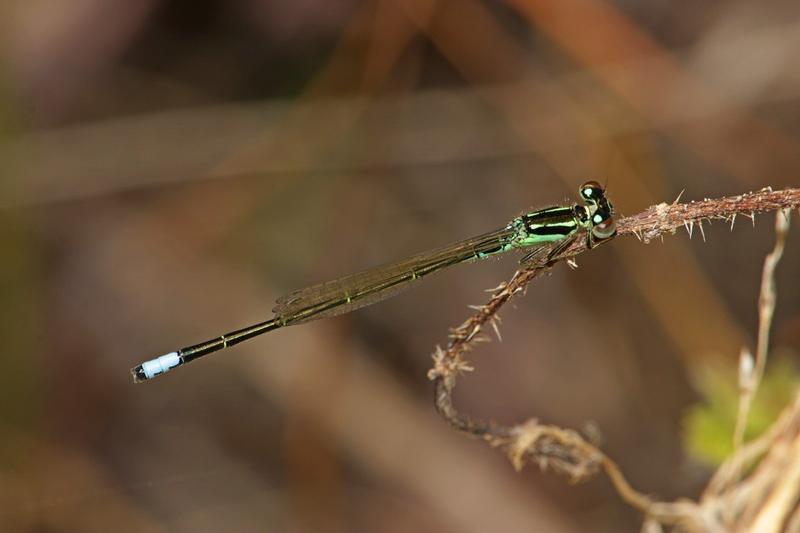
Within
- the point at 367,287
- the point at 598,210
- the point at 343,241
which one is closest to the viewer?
the point at 598,210

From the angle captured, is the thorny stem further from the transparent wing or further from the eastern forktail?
the transparent wing

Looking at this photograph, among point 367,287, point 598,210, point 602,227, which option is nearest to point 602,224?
point 602,227

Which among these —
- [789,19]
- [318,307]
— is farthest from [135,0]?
[789,19]

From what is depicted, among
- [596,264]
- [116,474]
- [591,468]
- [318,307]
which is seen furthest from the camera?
[596,264]

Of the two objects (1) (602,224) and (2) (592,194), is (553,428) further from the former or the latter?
(2) (592,194)

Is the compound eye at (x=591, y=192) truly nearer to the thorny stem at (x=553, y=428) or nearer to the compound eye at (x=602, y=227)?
the compound eye at (x=602, y=227)

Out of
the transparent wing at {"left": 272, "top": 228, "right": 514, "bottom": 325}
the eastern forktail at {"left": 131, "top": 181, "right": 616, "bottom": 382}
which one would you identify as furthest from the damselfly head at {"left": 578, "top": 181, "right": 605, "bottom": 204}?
the transparent wing at {"left": 272, "top": 228, "right": 514, "bottom": 325}

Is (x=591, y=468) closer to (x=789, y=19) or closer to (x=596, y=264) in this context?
(x=596, y=264)
